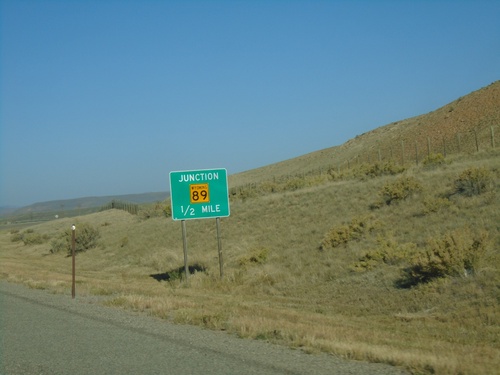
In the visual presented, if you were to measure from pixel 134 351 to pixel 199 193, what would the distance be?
47.8ft

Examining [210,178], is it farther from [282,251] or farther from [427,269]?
[427,269]

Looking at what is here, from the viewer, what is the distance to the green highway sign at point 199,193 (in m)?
23.6

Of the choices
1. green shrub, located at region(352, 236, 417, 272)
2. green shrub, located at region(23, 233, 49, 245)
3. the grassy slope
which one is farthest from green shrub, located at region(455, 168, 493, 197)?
green shrub, located at region(23, 233, 49, 245)

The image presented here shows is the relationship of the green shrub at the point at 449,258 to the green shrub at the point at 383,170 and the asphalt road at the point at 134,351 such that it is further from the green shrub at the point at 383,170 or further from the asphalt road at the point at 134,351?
the green shrub at the point at 383,170

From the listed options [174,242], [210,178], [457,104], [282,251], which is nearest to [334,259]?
[282,251]

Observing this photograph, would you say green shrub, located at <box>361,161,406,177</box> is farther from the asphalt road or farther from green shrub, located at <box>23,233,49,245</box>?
green shrub, located at <box>23,233,49,245</box>

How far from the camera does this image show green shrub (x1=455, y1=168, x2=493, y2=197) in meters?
23.7

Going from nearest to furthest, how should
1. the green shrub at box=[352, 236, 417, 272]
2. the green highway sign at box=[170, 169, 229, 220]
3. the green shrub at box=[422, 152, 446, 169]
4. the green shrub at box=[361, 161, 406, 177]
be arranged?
1. the green shrub at box=[352, 236, 417, 272]
2. the green highway sign at box=[170, 169, 229, 220]
3. the green shrub at box=[422, 152, 446, 169]
4. the green shrub at box=[361, 161, 406, 177]

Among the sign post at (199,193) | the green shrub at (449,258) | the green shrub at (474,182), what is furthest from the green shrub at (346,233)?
the green shrub at (449,258)

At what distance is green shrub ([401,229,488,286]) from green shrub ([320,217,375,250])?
20.7 feet

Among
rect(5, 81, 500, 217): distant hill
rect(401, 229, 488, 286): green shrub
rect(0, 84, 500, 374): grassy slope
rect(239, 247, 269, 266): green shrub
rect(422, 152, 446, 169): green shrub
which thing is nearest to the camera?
rect(0, 84, 500, 374): grassy slope

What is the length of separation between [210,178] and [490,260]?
11.5m

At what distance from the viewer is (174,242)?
123 ft

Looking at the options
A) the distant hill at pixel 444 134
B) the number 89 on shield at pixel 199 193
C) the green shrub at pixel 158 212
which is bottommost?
the green shrub at pixel 158 212
